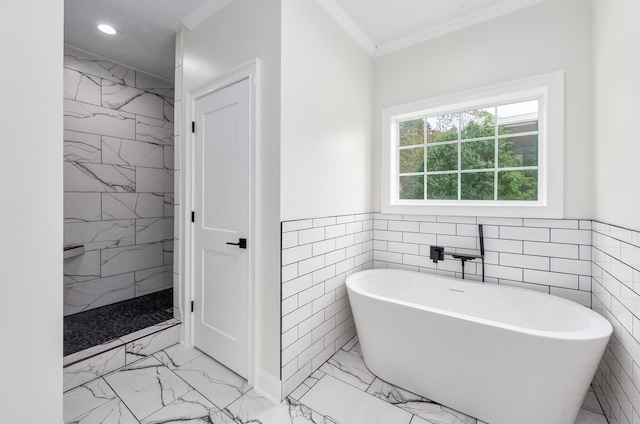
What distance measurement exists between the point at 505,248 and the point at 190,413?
7.84 feet

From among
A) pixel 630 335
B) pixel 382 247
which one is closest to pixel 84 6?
pixel 382 247

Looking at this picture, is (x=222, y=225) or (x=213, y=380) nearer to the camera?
(x=213, y=380)

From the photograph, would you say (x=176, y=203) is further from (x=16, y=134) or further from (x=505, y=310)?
(x=505, y=310)

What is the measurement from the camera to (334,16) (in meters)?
2.07

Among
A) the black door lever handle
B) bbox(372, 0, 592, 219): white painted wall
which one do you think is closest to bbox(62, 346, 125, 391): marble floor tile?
the black door lever handle

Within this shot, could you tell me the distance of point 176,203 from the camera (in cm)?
239

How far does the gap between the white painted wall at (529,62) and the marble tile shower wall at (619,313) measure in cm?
44

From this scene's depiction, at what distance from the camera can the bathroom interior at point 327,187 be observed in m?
1.27

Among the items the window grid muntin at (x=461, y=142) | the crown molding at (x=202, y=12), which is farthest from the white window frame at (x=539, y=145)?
the crown molding at (x=202, y=12)

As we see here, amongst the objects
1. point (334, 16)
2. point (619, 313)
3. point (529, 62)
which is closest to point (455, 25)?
point (529, 62)

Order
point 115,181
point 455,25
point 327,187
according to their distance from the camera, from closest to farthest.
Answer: point 327,187
point 455,25
point 115,181

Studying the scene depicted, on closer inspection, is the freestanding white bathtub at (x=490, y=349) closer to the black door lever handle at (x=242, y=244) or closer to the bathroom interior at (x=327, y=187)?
the bathroom interior at (x=327, y=187)

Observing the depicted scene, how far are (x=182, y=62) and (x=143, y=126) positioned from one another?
115cm

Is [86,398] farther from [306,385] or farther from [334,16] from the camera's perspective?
[334,16]
